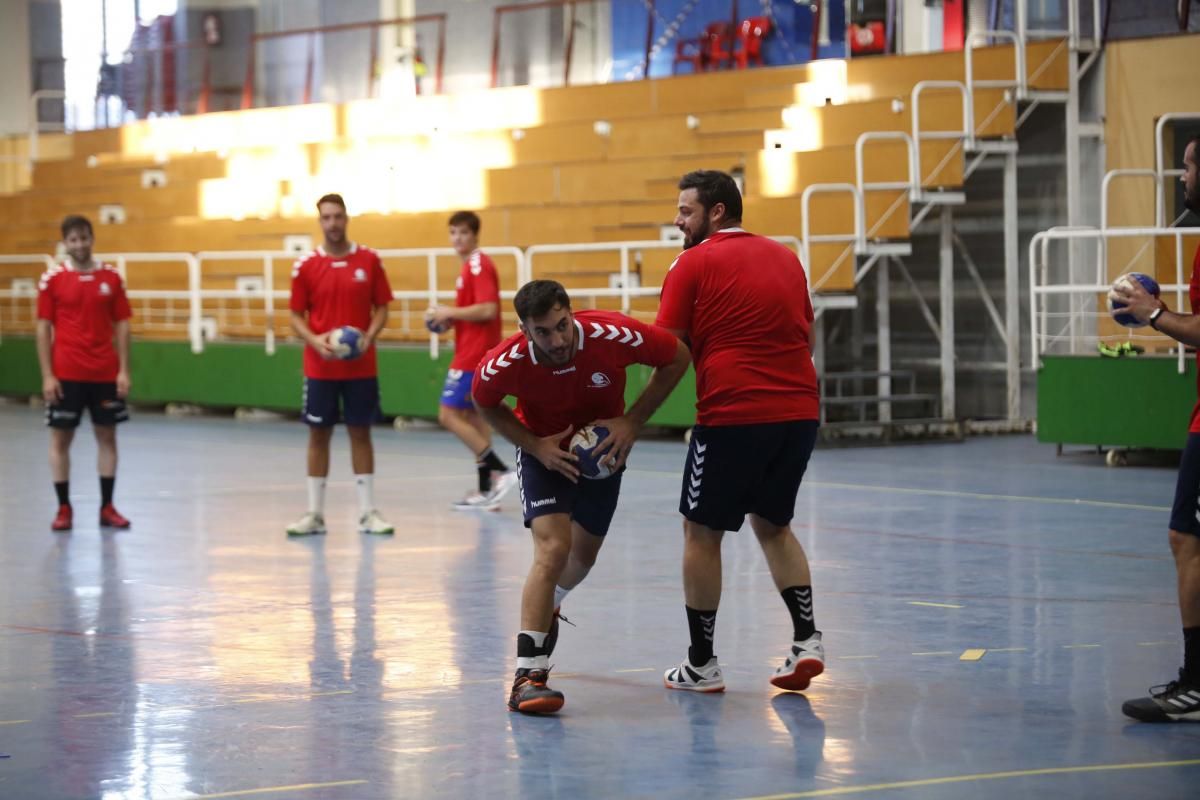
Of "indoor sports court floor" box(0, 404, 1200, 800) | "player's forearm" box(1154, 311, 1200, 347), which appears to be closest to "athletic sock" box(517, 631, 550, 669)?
"indoor sports court floor" box(0, 404, 1200, 800)

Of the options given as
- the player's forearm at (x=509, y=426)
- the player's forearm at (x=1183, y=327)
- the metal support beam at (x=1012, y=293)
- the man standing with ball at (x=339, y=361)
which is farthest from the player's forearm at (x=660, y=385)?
the metal support beam at (x=1012, y=293)

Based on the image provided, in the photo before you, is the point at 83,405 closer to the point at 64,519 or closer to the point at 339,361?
the point at 64,519

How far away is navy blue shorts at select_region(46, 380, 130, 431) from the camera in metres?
11.1

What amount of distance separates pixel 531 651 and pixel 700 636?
62cm

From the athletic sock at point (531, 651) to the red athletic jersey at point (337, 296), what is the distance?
4865mm

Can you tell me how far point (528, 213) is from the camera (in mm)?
19922

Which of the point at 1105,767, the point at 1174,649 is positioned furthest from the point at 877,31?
the point at 1105,767

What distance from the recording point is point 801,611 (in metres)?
6.46

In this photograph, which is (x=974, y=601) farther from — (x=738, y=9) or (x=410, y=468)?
(x=738, y=9)

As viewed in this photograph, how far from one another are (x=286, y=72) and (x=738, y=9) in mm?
8187

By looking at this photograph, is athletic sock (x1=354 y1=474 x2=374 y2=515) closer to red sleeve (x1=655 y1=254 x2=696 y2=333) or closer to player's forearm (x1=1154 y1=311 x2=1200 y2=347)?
red sleeve (x1=655 y1=254 x2=696 y2=333)

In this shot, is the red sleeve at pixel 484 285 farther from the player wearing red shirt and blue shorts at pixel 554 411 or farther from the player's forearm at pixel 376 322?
the player wearing red shirt and blue shorts at pixel 554 411

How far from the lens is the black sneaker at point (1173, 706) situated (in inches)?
232

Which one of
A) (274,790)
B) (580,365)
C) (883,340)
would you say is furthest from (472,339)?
Result: (274,790)
